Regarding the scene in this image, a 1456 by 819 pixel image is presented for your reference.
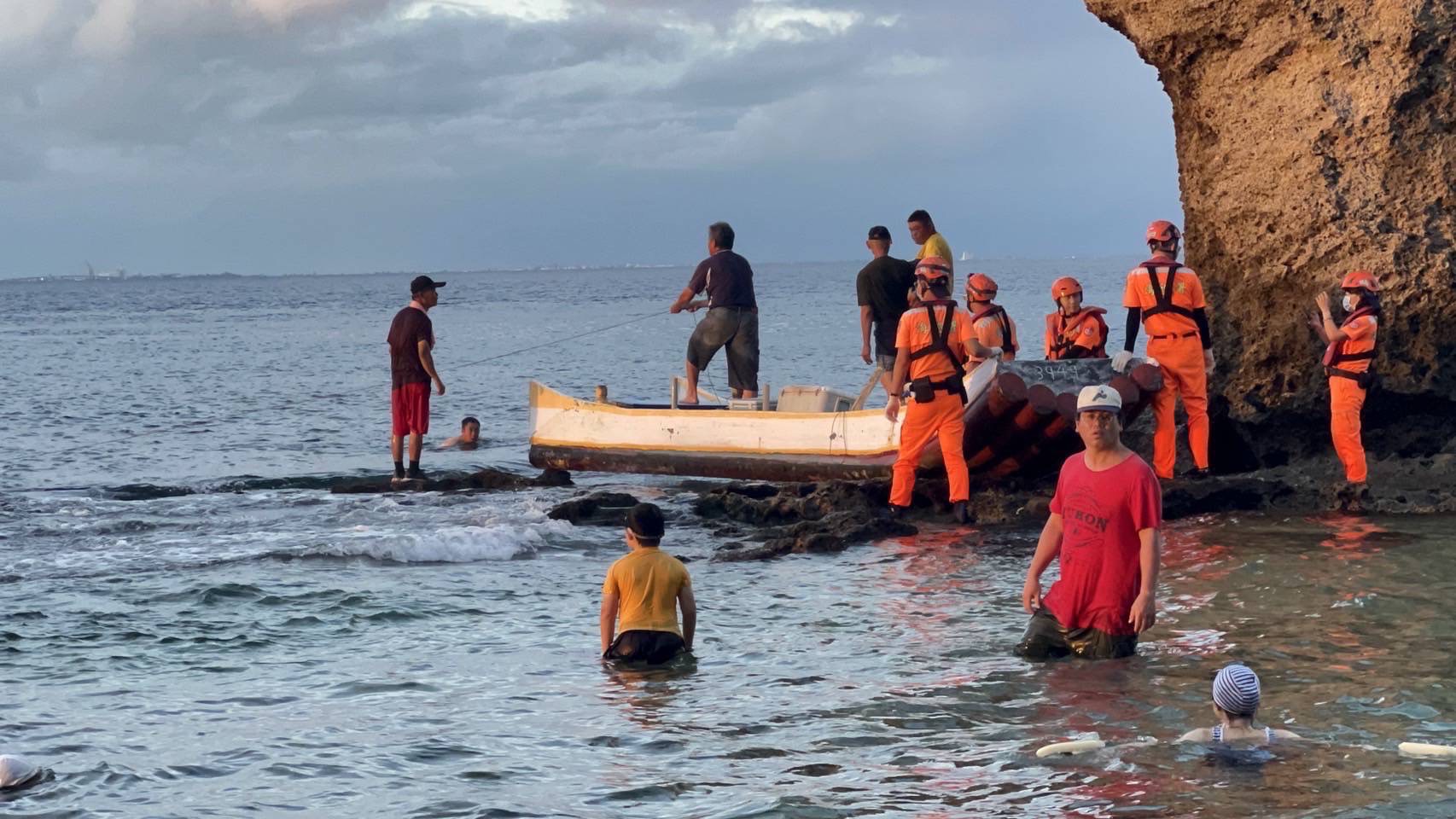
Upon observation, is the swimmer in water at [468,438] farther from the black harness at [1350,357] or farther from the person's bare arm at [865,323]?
the black harness at [1350,357]

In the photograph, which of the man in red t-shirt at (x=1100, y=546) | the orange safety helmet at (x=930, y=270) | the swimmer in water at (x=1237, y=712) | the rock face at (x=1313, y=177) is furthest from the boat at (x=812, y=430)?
the swimmer in water at (x=1237, y=712)

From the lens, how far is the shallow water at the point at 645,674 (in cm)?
649

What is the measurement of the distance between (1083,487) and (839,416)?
23.2 feet

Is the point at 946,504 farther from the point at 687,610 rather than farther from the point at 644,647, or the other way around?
the point at 644,647

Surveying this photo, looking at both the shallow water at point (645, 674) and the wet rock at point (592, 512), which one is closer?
the shallow water at point (645, 674)

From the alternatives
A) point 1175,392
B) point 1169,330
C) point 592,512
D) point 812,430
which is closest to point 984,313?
point 1169,330

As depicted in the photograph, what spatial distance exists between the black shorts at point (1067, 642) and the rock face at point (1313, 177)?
253 inches

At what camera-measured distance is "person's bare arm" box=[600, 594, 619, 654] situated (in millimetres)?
8586

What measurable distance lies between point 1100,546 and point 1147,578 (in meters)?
0.28

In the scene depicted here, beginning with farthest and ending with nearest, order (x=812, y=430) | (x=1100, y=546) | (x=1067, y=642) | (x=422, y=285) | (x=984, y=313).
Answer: (x=422, y=285) < (x=812, y=430) < (x=984, y=313) < (x=1067, y=642) < (x=1100, y=546)

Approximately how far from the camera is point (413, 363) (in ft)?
50.9

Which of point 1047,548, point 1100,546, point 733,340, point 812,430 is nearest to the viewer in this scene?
point 1100,546

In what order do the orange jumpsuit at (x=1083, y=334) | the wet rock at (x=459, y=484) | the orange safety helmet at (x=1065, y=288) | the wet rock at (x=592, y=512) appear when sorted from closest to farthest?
the orange safety helmet at (x=1065, y=288)
the orange jumpsuit at (x=1083, y=334)
the wet rock at (x=592, y=512)
the wet rock at (x=459, y=484)

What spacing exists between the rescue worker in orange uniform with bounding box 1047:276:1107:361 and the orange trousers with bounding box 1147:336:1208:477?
2.38ft
